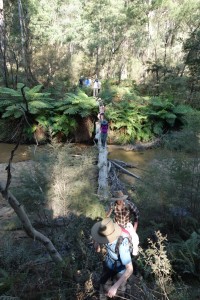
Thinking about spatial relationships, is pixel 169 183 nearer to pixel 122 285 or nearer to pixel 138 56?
pixel 122 285

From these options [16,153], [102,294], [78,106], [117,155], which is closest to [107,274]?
[102,294]

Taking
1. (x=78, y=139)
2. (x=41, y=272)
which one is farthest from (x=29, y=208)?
(x=78, y=139)

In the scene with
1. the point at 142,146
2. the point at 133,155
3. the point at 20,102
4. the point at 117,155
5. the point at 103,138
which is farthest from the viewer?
the point at 142,146

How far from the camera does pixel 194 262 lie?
4535 mm

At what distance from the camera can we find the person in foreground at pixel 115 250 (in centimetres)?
304

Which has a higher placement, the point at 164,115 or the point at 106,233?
the point at 164,115

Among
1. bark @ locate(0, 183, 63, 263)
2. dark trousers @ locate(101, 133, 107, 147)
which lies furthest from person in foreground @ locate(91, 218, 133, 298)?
dark trousers @ locate(101, 133, 107, 147)

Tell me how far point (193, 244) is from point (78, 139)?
410 inches

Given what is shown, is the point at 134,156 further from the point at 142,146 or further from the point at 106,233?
the point at 106,233

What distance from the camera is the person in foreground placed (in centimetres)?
304

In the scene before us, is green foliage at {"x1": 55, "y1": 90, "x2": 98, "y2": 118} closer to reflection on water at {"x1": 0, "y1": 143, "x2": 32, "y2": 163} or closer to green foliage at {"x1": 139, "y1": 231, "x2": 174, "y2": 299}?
reflection on water at {"x1": 0, "y1": 143, "x2": 32, "y2": 163}

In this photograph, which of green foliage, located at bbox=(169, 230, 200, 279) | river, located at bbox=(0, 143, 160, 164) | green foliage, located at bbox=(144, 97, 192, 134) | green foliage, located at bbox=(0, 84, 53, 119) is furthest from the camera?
green foliage, located at bbox=(144, 97, 192, 134)

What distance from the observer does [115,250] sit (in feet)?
10.1

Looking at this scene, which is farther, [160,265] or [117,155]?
[117,155]
